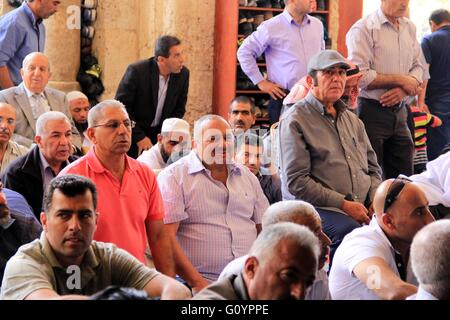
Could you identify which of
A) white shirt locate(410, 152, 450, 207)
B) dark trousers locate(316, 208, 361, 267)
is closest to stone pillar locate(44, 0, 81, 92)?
dark trousers locate(316, 208, 361, 267)

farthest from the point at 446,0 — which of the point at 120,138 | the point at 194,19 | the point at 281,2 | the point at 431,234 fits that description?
the point at 431,234

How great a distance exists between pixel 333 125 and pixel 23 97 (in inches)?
93.8

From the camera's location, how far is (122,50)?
28.8 feet

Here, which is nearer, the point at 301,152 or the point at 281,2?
the point at 301,152

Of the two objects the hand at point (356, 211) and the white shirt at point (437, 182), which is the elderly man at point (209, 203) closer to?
the hand at point (356, 211)

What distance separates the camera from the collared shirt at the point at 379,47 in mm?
6316

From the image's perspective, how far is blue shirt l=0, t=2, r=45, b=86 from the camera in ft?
22.3

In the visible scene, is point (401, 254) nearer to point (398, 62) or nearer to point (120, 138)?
point (120, 138)

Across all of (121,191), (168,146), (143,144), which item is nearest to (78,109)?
(143,144)

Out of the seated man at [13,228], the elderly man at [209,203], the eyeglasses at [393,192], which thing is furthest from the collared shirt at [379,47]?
the seated man at [13,228]

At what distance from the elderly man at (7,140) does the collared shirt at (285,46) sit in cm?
229

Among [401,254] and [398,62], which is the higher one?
[398,62]

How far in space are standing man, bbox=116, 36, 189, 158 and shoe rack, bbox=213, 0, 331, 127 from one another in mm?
1083

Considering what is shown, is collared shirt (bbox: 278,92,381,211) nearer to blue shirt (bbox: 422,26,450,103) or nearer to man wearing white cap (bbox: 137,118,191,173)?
man wearing white cap (bbox: 137,118,191,173)
